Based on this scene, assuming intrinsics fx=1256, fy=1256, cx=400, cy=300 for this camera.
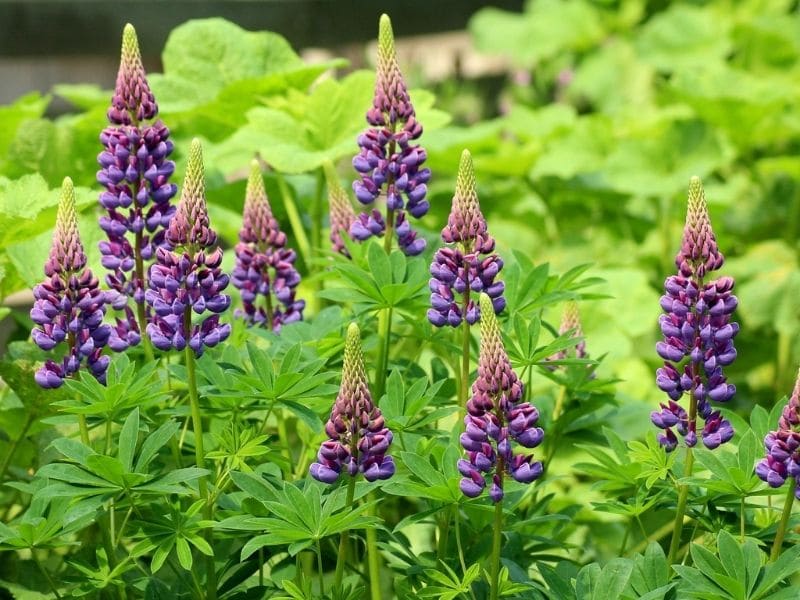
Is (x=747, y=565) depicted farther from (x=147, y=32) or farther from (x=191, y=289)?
(x=147, y=32)

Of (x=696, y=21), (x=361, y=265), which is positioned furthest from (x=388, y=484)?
(x=696, y=21)

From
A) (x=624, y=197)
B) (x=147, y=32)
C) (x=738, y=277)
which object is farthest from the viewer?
→ (x=147, y=32)

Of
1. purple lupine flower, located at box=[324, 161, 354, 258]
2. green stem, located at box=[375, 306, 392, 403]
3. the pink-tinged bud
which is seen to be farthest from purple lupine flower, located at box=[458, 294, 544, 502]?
purple lupine flower, located at box=[324, 161, 354, 258]

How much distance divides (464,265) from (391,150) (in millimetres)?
304

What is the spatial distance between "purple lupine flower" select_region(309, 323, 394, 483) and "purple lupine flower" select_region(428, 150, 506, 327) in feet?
0.84

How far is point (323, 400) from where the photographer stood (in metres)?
1.95

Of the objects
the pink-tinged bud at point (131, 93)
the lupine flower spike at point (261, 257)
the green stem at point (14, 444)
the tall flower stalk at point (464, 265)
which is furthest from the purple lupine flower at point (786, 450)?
the green stem at point (14, 444)

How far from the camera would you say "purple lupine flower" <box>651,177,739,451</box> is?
5.65ft

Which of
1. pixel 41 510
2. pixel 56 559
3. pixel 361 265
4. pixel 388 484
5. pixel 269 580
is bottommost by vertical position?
pixel 56 559

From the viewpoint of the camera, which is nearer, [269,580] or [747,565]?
[747,565]

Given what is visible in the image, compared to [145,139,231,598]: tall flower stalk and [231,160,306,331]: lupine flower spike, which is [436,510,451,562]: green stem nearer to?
[145,139,231,598]: tall flower stalk

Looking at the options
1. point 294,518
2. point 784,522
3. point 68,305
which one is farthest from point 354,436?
point 784,522

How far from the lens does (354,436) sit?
1591mm

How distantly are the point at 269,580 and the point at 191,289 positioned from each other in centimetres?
52
